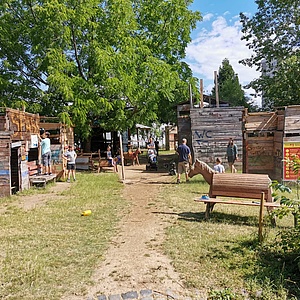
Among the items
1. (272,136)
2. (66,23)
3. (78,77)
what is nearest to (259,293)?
(272,136)

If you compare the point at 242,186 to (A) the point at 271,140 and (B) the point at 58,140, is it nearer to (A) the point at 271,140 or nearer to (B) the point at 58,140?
(A) the point at 271,140

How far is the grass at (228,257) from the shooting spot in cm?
438

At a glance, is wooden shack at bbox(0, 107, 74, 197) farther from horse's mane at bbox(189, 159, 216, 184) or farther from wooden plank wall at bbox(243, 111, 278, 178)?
wooden plank wall at bbox(243, 111, 278, 178)

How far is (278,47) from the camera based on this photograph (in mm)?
25031

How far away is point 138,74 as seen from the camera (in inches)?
765

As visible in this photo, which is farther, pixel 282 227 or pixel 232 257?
pixel 282 227

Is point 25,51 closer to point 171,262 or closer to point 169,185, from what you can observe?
point 169,185

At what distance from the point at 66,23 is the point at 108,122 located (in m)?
5.86

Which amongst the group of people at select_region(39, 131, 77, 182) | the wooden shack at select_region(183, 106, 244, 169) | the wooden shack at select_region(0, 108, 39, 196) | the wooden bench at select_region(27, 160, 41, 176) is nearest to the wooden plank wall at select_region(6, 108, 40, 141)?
the wooden shack at select_region(0, 108, 39, 196)

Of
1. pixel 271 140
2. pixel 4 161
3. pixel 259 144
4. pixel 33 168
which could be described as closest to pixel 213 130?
pixel 259 144

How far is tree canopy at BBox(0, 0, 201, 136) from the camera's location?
1764 centimetres

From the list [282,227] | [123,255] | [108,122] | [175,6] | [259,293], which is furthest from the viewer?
[175,6]

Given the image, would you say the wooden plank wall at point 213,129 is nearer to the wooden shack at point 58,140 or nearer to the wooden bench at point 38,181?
the wooden shack at point 58,140

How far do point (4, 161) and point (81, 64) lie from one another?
34.6 ft
